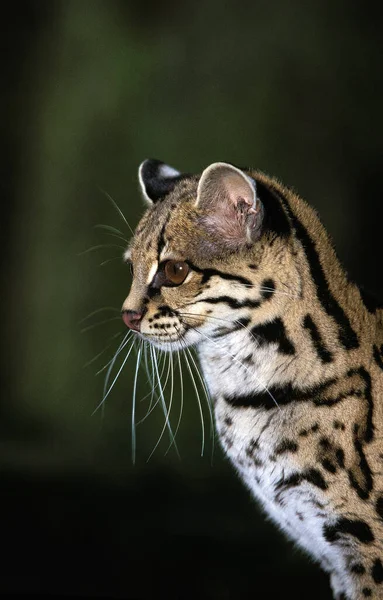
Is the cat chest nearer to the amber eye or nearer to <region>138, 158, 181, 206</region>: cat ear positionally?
the amber eye

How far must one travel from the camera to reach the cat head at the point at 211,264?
2.08 m

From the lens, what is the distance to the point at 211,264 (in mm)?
2100

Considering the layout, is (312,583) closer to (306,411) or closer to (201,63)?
(306,411)

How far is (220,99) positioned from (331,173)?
0.53 m

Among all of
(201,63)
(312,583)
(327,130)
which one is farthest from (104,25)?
(312,583)

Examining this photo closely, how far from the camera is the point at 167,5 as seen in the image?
3.32m

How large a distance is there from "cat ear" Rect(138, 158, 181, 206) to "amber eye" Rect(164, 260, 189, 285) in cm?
26

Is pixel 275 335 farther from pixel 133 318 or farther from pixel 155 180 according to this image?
pixel 155 180

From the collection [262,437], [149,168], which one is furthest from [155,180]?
[262,437]

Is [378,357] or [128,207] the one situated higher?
[128,207]

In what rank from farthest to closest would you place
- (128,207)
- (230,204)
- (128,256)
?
(128,207) → (128,256) → (230,204)

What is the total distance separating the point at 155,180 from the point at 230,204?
0.37m

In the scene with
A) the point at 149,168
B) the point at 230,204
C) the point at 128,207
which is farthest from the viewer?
the point at 128,207

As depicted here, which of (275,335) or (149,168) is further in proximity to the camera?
(149,168)
